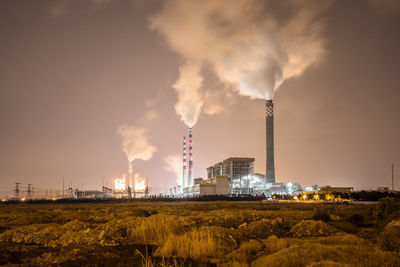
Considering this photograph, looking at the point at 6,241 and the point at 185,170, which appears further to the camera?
the point at 185,170

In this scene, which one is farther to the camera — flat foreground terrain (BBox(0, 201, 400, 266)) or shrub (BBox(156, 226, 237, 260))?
shrub (BBox(156, 226, 237, 260))

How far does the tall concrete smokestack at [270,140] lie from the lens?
339 ft

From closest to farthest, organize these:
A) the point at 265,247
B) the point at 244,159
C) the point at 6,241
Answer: the point at 265,247
the point at 6,241
the point at 244,159

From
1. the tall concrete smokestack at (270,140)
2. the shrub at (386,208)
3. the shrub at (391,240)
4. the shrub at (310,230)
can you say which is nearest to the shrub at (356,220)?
the shrub at (386,208)

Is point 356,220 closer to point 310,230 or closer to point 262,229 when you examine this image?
point 310,230

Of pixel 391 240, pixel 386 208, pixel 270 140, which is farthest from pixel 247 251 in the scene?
pixel 270 140

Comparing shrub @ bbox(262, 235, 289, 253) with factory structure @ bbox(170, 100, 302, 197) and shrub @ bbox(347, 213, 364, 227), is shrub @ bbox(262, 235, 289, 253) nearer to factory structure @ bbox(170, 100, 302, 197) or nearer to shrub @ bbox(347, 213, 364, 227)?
shrub @ bbox(347, 213, 364, 227)

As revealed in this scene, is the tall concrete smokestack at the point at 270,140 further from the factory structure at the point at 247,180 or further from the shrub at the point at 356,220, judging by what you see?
the shrub at the point at 356,220

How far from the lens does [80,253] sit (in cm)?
1042

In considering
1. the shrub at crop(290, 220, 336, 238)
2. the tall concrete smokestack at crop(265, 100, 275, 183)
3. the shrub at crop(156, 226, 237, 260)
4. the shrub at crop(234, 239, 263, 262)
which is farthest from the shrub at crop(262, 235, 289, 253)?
the tall concrete smokestack at crop(265, 100, 275, 183)

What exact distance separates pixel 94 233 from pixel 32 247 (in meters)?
2.22

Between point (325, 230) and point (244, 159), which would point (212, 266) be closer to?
point (325, 230)

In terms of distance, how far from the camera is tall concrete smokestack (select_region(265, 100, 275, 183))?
10327cm

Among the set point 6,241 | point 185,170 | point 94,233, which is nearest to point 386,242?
point 94,233
